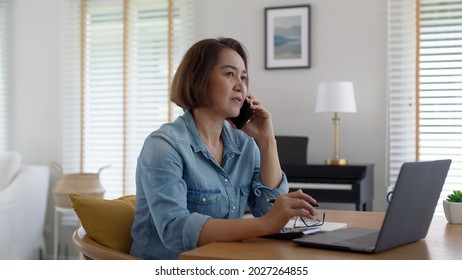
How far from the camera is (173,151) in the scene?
170cm

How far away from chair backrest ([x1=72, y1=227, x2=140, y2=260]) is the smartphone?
0.59 metres

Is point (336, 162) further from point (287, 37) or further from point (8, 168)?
point (8, 168)

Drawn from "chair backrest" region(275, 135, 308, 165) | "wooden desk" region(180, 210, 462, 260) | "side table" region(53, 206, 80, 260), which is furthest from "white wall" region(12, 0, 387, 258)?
"wooden desk" region(180, 210, 462, 260)

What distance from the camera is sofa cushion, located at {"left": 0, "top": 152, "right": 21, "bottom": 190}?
4.70m

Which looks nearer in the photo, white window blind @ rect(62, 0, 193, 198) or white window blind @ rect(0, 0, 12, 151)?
white window blind @ rect(62, 0, 193, 198)

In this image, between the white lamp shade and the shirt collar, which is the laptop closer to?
the shirt collar

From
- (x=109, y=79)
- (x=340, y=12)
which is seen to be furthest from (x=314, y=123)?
(x=109, y=79)

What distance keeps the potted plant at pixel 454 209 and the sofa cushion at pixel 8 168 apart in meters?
3.63

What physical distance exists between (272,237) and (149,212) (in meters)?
0.38

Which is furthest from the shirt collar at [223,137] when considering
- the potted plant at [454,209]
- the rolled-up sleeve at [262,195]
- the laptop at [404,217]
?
the potted plant at [454,209]

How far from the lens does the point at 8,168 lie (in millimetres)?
4730

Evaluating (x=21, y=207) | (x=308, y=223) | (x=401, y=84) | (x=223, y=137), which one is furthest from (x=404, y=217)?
(x=21, y=207)

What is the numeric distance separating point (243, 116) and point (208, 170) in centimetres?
30
